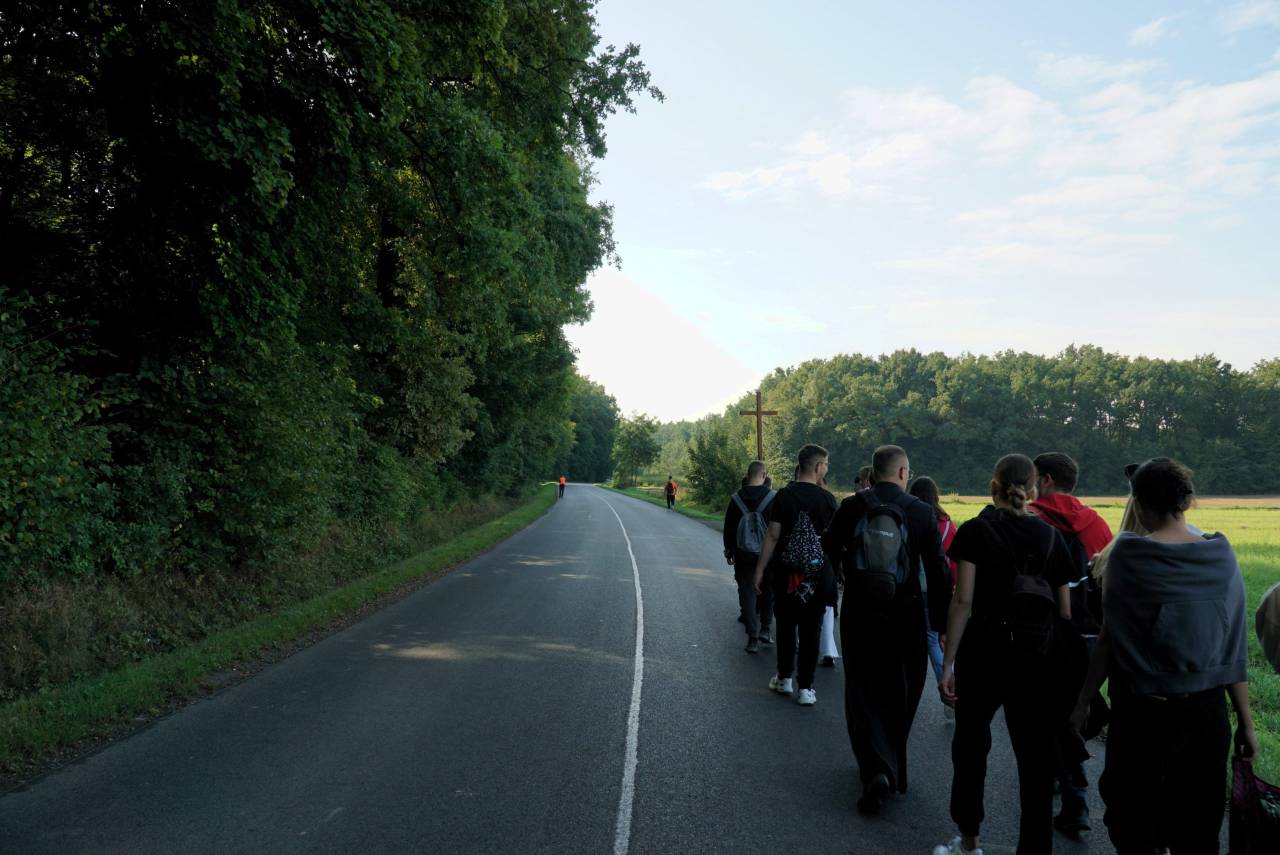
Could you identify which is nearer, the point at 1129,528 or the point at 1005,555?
the point at 1129,528

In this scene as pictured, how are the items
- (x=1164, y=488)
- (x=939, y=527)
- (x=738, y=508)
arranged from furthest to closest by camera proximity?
(x=738, y=508) → (x=939, y=527) → (x=1164, y=488)

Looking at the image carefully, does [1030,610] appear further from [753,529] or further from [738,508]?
[738,508]

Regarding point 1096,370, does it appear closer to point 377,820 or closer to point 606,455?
point 606,455

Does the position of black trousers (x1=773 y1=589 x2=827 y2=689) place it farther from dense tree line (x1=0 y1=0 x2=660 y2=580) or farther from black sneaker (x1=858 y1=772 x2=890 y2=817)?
dense tree line (x1=0 y1=0 x2=660 y2=580)

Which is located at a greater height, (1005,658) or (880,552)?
(880,552)

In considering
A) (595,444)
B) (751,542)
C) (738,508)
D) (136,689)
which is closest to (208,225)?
(136,689)

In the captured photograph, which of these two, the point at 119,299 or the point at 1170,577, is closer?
the point at 1170,577

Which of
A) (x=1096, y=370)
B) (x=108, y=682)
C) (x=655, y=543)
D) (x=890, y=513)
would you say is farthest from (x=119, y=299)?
(x=1096, y=370)

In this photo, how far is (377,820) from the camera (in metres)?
4.23

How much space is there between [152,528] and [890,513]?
8515 millimetres

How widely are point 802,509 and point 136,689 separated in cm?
584

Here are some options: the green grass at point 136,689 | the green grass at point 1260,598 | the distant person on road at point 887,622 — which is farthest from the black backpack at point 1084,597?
the green grass at point 136,689

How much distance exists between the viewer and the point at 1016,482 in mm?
3990

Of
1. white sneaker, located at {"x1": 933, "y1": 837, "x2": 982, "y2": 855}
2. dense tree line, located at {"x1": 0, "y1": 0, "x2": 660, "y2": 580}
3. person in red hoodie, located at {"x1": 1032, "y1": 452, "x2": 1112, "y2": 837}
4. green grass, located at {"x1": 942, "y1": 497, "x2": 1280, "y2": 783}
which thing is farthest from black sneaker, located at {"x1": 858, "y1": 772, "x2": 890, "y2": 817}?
dense tree line, located at {"x1": 0, "y1": 0, "x2": 660, "y2": 580}
